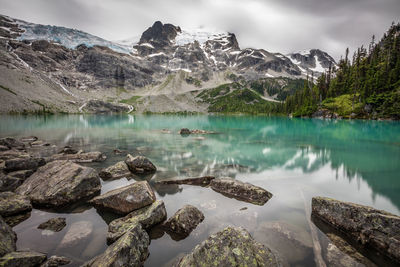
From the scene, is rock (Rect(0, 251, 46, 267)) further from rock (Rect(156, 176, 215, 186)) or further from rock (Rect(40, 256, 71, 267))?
rock (Rect(156, 176, 215, 186))

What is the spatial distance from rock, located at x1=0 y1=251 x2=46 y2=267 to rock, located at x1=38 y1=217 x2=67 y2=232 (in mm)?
2594

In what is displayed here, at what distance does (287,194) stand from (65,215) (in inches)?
539

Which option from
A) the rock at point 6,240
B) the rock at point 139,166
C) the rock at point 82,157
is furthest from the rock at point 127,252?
the rock at point 82,157

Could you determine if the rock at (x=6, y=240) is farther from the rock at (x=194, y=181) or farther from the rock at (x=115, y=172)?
the rock at (x=194, y=181)

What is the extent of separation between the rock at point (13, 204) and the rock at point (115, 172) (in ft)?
18.5

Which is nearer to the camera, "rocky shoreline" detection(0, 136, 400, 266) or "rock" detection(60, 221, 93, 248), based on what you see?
"rocky shoreline" detection(0, 136, 400, 266)

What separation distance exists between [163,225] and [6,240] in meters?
5.85

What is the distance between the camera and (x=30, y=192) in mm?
12109

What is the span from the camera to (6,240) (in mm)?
7172

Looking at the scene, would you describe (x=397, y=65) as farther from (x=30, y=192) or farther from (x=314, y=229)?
(x=30, y=192)

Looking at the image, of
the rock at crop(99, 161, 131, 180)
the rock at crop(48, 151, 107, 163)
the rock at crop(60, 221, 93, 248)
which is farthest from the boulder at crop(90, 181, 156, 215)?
the rock at crop(48, 151, 107, 163)

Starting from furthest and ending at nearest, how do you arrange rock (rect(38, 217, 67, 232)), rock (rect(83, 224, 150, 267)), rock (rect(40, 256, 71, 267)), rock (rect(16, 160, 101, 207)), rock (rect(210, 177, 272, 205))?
rock (rect(210, 177, 272, 205)), rock (rect(16, 160, 101, 207)), rock (rect(38, 217, 67, 232)), rock (rect(40, 256, 71, 267)), rock (rect(83, 224, 150, 267))

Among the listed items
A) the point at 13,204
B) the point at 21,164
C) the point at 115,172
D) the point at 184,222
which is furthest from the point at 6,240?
the point at 21,164

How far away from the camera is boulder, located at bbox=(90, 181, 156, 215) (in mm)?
10453
